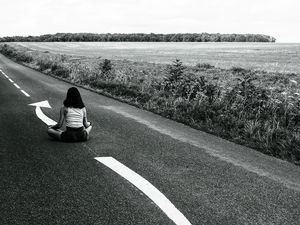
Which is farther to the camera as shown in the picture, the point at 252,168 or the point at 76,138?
the point at 76,138

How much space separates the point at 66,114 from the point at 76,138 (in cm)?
55

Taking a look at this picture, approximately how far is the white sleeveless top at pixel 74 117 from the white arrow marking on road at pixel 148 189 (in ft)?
4.32

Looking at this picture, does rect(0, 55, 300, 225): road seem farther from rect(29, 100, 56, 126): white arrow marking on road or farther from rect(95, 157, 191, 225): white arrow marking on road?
rect(29, 100, 56, 126): white arrow marking on road

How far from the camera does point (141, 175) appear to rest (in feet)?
19.9

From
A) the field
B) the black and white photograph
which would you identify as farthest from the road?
the field

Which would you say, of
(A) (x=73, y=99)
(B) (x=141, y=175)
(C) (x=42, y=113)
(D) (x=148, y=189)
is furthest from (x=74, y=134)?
(C) (x=42, y=113)

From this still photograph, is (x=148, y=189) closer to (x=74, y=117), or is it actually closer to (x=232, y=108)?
(x=74, y=117)

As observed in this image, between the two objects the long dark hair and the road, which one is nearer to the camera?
the road

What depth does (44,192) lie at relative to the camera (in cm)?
521

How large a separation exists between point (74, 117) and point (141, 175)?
2.48 m

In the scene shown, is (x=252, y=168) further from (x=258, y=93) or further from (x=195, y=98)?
(x=195, y=98)

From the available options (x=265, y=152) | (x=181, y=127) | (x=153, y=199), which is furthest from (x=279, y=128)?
(x=153, y=199)

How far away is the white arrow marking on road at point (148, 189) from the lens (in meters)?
4.53

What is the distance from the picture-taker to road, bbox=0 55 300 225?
4.56m
